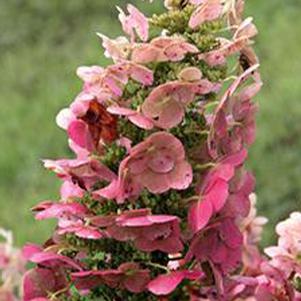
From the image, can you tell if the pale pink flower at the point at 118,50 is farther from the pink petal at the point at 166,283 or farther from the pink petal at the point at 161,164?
the pink petal at the point at 166,283

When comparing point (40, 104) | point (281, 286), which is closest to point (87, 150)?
point (281, 286)

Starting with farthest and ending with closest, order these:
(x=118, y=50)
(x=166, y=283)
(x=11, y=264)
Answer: (x=11, y=264), (x=118, y=50), (x=166, y=283)

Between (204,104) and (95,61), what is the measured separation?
484cm

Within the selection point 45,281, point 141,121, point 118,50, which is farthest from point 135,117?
point 45,281

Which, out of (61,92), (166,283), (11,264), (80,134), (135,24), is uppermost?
(61,92)

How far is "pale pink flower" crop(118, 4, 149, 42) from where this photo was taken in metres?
1.59

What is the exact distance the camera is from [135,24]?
5.24 ft

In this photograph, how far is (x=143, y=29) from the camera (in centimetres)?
159

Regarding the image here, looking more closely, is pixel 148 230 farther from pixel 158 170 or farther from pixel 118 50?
pixel 118 50

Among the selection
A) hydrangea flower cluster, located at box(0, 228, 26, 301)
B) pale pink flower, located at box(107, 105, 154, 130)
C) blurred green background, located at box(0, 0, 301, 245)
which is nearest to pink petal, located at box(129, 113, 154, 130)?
pale pink flower, located at box(107, 105, 154, 130)

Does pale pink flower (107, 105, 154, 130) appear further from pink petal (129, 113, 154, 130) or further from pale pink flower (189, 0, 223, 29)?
pale pink flower (189, 0, 223, 29)

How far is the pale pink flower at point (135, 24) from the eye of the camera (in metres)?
1.59

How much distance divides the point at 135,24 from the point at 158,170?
20cm

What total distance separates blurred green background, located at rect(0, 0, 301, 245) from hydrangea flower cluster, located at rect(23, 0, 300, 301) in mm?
3049
